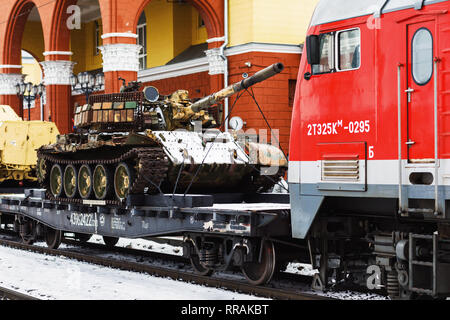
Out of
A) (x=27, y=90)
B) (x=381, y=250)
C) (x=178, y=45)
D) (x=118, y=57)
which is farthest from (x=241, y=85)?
(x=27, y=90)

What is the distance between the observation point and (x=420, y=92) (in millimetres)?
8227

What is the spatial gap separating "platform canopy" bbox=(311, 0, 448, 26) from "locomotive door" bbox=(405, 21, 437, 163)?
0.25 metres

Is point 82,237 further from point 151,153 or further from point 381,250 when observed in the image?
point 381,250

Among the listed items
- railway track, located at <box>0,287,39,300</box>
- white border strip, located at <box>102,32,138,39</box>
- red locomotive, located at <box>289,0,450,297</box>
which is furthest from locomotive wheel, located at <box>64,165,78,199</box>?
white border strip, located at <box>102,32,138,39</box>

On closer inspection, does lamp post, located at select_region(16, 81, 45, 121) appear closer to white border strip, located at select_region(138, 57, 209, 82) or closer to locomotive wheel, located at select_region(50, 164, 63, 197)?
white border strip, located at select_region(138, 57, 209, 82)

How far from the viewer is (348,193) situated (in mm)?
8875

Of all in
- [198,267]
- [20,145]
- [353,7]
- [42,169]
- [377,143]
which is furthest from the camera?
[20,145]

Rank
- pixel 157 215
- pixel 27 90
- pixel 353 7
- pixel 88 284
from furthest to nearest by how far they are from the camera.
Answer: pixel 27 90 → pixel 157 215 → pixel 88 284 → pixel 353 7

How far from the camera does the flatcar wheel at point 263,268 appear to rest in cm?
→ 1064

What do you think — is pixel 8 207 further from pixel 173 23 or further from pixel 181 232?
pixel 173 23

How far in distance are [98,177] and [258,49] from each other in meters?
13.6

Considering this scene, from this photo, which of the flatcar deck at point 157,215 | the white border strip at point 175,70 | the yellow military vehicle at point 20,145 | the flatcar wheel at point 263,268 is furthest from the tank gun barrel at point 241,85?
the white border strip at point 175,70

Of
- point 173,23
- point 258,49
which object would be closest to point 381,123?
point 258,49

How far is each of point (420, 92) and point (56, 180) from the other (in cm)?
942
